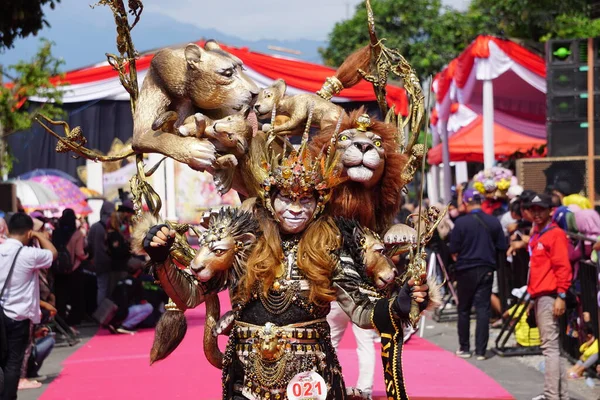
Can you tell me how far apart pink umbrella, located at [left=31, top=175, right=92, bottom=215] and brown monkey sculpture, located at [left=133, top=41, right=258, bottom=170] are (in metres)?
10.5

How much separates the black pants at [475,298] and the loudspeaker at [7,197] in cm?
571

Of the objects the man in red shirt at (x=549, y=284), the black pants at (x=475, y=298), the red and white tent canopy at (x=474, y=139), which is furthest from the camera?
the red and white tent canopy at (x=474, y=139)

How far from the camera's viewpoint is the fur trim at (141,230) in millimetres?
4953

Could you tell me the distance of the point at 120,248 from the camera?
507 inches

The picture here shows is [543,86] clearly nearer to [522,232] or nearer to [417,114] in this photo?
[522,232]

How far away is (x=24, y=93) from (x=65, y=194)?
185cm

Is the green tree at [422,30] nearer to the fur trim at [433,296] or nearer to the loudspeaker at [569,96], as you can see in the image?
the loudspeaker at [569,96]

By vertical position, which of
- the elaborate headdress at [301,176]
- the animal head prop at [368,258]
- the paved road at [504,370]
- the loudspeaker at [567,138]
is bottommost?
the paved road at [504,370]

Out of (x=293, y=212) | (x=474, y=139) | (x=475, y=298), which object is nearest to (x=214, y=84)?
(x=293, y=212)

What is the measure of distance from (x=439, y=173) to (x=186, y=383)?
67.3ft

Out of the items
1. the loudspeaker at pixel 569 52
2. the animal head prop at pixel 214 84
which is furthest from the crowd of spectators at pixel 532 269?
the animal head prop at pixel 214 84

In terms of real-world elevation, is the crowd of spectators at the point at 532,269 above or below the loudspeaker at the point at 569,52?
below

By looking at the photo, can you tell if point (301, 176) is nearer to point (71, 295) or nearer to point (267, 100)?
point (267, 100)

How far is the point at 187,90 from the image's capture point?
577cm
